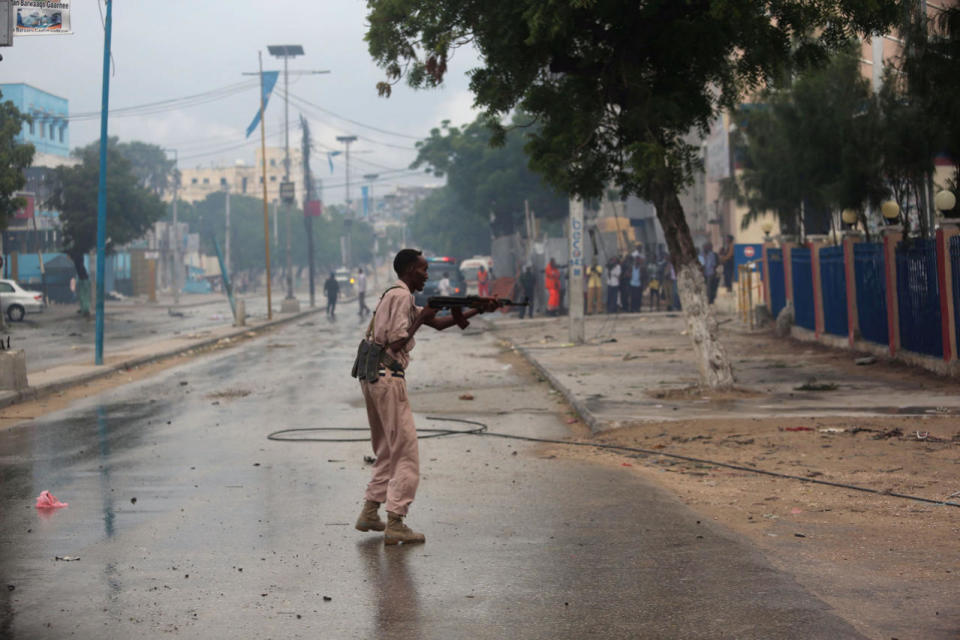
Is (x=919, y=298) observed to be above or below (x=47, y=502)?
above

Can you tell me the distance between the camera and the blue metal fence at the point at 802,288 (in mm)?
24672

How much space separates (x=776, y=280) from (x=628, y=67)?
48.7 feet

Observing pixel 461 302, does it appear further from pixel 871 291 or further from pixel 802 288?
pixel 802 288

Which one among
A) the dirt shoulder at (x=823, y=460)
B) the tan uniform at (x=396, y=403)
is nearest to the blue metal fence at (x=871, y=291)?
the dirt shoulder at (x=823, y=460)

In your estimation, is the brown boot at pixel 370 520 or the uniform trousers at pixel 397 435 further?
the brown boot at pixel 370 520

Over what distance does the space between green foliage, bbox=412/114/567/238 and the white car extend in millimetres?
25163

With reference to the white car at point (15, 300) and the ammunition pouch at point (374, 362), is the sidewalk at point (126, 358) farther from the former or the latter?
the white car at point (15, 300)

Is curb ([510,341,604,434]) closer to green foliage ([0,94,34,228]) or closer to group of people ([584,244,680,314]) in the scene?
group of people ([584,244,680,314])

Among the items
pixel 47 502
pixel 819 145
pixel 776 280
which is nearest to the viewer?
pixel 47 502

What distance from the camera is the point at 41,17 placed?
1884cm

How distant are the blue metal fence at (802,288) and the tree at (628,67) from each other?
354 inches

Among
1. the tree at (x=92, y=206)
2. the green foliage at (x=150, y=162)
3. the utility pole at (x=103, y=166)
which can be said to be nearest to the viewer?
the utility pole at (x=103, y=166)

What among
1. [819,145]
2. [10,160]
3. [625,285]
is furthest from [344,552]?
[10,160]

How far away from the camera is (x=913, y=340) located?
17.7 m
